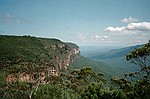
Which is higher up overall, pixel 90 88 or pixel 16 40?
pixel 16 40

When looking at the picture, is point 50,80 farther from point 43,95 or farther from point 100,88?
point 100,88

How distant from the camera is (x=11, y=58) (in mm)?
77125

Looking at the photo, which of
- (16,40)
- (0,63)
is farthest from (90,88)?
(16,40)

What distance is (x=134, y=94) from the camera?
105ft

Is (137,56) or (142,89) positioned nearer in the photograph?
(137,56)

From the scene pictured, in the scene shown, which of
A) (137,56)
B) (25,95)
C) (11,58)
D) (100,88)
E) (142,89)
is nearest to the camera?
(137,56)

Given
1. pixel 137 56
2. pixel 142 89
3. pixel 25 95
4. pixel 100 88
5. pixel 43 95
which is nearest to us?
pixel 137 56

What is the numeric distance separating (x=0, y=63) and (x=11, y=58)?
552cm

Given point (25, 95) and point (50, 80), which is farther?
point (50, 80)

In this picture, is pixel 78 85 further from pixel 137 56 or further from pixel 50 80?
pixel 137 56

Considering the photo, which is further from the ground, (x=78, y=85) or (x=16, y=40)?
(x=16, y=40)

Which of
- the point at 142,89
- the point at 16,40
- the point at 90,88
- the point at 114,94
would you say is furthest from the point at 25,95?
the point at 16,40

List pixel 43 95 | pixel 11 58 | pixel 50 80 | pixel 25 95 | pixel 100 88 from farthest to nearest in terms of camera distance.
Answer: pixel 11 58
pixel 50 80
pixel 43 95
pixel 25 95
pixel 100 88

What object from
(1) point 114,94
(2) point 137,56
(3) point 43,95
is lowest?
(3) point 43,95
